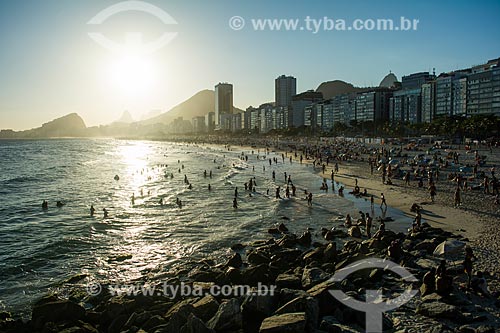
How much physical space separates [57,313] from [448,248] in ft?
42.3

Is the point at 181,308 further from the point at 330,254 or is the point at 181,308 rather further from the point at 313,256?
the point at 330,254

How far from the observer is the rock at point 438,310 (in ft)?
29.8

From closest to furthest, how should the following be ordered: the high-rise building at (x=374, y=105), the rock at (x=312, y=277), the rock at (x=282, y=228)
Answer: the rock at (x=312, y=277), the rock at (x=282, y=228), the high-rise building at (x=374, y=105)

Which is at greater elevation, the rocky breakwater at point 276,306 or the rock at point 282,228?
the rocky breakwater at point 276,306

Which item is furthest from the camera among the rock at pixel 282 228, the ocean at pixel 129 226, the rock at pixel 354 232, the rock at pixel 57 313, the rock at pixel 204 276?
the rock at pixel 282 228

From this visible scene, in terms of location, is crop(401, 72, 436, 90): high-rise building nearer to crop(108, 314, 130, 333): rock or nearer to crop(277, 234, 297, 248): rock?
crop(277, 234, 297, 248): rock

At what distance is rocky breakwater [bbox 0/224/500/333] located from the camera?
8617mm

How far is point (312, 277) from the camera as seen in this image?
11.5 metres

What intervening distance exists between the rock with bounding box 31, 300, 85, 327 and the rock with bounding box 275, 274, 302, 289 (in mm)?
5515

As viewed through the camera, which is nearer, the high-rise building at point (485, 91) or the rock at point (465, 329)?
the rock at point (465, 329)

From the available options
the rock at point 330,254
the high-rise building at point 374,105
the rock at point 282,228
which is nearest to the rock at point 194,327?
the rock at point 330,254

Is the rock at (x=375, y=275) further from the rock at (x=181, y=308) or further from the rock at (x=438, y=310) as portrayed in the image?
the rock at (x=181, y=308)

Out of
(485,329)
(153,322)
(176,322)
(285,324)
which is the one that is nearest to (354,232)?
(485,329)

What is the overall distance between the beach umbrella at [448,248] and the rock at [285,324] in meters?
7.95
